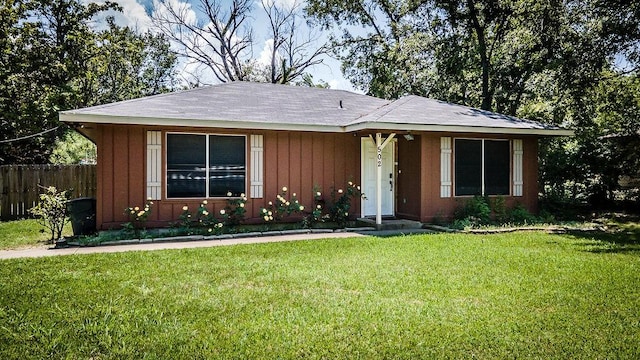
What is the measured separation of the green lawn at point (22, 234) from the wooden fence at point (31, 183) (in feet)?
2.34

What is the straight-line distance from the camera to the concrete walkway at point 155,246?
6.57 metres

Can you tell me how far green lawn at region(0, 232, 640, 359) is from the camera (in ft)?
10.3

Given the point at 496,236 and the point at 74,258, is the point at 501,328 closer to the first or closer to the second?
the point at 496,236

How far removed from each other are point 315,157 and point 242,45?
18.1 m

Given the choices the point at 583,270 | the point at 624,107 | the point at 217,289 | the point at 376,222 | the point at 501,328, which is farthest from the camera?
the point at 624,107

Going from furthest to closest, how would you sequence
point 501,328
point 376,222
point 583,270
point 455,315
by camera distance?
point 376,222 < point 583,270 < point 455,315 < point 501,328

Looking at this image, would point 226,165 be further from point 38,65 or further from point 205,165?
point 38,65

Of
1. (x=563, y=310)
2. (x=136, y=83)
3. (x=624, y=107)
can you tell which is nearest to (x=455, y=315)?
(x=563, y=310)

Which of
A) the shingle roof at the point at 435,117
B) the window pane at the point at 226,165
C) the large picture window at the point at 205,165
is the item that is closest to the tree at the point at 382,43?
the shingle roof at the point at 435,117

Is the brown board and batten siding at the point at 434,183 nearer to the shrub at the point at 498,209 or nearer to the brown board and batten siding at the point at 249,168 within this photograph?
the shrub at the point at 498,209

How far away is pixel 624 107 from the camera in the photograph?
13.1 m

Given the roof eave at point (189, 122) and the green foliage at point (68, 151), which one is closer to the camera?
the roof eave at point (189, 122)

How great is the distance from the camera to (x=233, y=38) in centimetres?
2572

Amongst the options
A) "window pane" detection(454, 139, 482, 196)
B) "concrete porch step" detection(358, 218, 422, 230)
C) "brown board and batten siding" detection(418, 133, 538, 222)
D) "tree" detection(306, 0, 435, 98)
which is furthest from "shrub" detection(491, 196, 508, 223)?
"tree" detection(306, 0, 435, 98)
